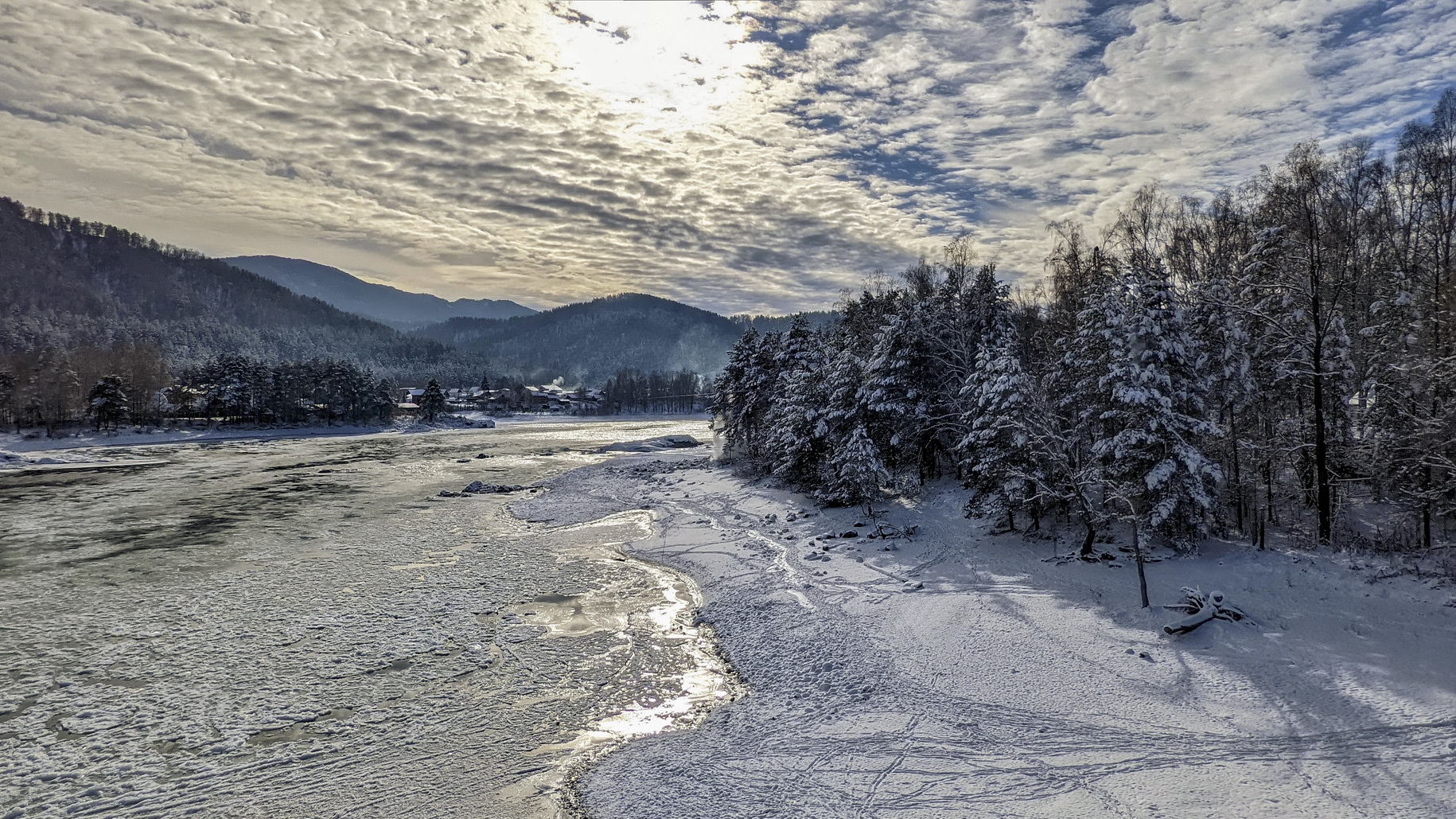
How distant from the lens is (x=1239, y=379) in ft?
64.4

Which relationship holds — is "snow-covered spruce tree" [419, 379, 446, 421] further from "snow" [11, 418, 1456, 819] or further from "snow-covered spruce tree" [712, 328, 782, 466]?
"snow" [11, 418, 1456, 819]

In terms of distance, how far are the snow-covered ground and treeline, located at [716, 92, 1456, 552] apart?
2944 millimetres

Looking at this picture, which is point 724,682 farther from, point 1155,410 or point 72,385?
point 72,385

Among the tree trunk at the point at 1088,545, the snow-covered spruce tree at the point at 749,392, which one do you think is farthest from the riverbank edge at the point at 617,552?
the tree trunk at the point at 1088,545

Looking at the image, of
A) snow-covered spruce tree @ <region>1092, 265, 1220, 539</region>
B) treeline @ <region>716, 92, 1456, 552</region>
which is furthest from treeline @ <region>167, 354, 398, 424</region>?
snow-covered spruce tree @ <region>1092, 265, 1220, 539</region>

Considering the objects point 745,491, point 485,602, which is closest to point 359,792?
point 485,602

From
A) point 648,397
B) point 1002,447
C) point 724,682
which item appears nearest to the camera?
point 724,682

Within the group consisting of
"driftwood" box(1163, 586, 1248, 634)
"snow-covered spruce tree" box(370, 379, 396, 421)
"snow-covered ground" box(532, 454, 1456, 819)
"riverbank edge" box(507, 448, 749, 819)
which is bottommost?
"riverbank edge" box(507, 448, 749, 819)

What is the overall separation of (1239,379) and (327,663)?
27.2 metres

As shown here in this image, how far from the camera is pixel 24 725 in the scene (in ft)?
35.7

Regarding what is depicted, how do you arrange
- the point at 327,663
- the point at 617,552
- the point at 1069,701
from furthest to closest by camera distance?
the point at 617,552
the point at 327,663
the point at 1069,701

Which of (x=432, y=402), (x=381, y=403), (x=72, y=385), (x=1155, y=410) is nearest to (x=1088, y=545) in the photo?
(x=1155, y=410)

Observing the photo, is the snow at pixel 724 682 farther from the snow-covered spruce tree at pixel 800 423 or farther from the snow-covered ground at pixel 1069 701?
the snow-covered spruce tree at pixel 800 423

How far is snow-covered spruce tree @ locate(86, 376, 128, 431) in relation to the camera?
73.9 meters
